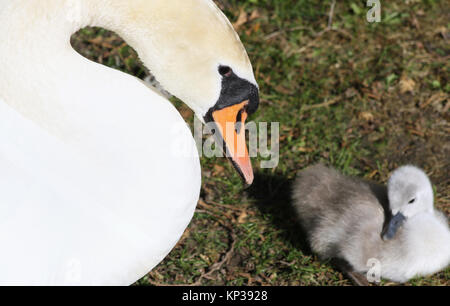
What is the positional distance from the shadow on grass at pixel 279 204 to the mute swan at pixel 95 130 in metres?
1.41

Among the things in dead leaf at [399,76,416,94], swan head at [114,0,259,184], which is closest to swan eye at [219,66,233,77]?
swan head at [114,0,259,184]

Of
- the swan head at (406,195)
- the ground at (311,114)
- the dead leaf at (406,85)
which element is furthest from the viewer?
the dead leaf at (406,85)

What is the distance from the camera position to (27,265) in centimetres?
207

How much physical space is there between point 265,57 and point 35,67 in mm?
2616

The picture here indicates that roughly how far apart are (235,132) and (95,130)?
1.67 feet

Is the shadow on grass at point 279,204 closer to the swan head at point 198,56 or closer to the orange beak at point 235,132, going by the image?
the orange beak at point 235,132

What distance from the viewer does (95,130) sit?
2129 mm

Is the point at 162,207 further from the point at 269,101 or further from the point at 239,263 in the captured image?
the point at 269,101

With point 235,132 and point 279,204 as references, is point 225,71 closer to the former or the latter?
point 235,132

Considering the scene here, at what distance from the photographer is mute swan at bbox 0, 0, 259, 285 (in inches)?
81.4

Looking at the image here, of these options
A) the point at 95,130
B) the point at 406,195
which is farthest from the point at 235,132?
the point at 406,195

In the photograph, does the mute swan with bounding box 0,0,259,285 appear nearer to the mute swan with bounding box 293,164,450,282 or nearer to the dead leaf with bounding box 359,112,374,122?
the mute swan with bounding box 293,164,450,282

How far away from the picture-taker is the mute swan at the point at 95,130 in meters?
2.07

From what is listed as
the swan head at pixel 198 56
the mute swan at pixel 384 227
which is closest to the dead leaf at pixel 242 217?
the mute swan at pixel 384 227
